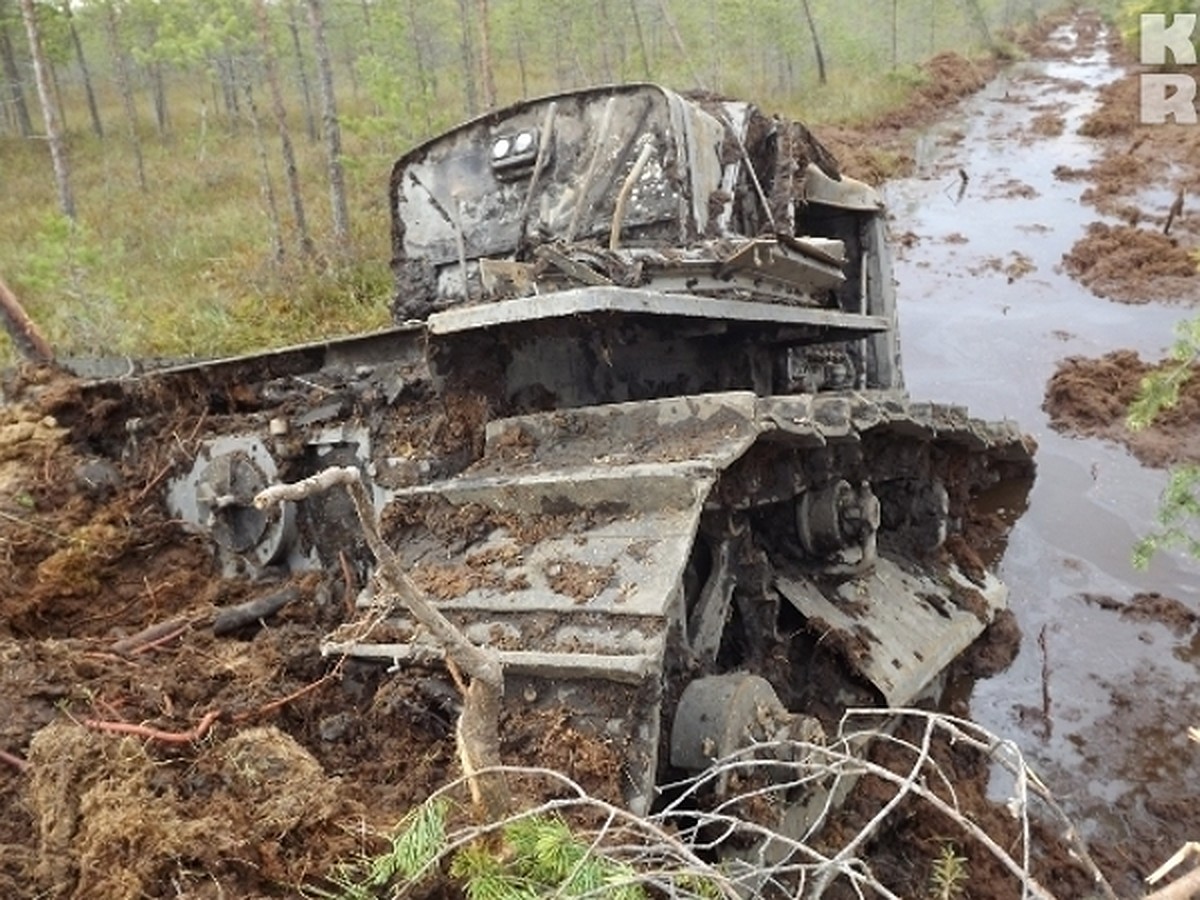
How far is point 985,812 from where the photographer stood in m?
4.34

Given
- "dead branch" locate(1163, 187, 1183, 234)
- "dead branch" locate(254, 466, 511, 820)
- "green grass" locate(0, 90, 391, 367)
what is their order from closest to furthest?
1. "dead branch" locate(254, 466, 511, 820)
2. "green grass" locate(0, 90, 391, 367)
3. "dead branch" locate(1163, 187, 1183, 234)

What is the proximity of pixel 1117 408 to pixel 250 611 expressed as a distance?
7.97 meters

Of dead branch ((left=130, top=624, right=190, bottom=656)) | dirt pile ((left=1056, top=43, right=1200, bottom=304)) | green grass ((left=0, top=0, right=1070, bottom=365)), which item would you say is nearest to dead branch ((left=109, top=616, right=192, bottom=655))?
dead branch ((left=130, top=624, right=190, bottom=656))

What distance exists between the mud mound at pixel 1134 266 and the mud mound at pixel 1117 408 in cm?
239

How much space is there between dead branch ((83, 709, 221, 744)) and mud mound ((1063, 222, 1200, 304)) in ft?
39.0

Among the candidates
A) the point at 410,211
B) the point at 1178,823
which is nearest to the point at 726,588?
the point at 1178,823

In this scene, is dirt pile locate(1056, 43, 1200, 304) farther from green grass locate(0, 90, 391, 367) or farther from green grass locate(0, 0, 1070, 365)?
green grass locate(0, 90, 391, 367)

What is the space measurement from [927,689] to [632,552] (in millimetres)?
2494

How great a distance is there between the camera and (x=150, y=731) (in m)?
3.05

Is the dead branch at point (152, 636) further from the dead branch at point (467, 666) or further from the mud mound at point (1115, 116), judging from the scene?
the mud mound at point (1115, 116)

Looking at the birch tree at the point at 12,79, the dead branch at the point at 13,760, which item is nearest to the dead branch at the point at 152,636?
the dead branch at the point at 13,760

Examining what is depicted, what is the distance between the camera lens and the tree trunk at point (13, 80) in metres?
27.1

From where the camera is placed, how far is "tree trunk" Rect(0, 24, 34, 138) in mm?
27109

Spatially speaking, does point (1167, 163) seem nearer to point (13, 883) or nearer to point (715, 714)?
point (715, 714)
